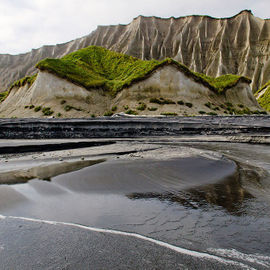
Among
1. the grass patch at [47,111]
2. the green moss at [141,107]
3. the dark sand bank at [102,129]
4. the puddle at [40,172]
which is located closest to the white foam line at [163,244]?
the puddle at [40,172]

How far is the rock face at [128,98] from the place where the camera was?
34.6 metres

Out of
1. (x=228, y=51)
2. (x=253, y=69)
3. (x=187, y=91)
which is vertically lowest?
(x=187, y=91)

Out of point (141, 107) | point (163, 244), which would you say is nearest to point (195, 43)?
point (141, 107)

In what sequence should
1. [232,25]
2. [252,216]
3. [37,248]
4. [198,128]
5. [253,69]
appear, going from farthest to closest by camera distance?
[232,25] → [253,69] → [198,128] → [252,216] → [37,248]

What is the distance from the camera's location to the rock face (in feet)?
113

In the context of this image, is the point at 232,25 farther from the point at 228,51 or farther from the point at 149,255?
the point at 149,255

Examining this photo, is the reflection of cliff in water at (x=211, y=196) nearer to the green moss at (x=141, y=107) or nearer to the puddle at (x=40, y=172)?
the puddle at (x=40, y=172)

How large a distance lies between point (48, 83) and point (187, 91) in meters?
21.5

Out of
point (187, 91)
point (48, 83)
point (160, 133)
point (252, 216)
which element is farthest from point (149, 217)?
point (48, 83)

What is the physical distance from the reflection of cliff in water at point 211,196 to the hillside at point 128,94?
28848 mm

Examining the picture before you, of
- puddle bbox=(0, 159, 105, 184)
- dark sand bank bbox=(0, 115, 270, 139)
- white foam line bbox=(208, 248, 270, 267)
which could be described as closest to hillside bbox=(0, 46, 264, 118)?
dark sand bank bbox=(0, 115, 270, 139)

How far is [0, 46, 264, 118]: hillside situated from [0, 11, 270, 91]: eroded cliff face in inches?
1355

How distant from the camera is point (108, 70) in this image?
46.9 metres

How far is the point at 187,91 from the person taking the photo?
36938 millimetres
